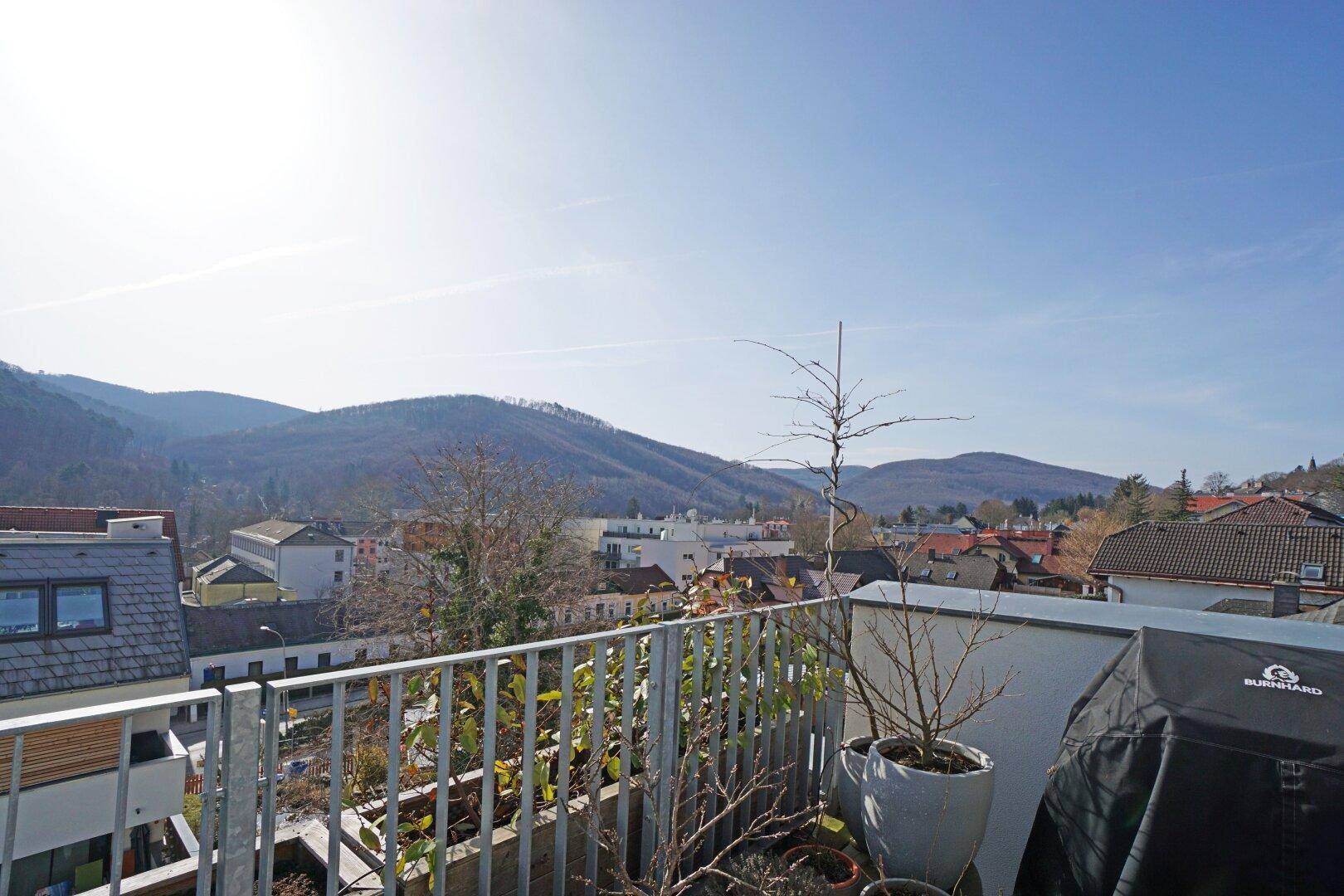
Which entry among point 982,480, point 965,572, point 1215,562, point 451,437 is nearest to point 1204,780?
point 1215,562

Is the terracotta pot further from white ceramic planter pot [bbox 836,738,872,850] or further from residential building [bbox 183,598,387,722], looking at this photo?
residential building [bbox 183,598,387,722]

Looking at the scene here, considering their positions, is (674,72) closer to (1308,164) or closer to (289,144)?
(289,144)

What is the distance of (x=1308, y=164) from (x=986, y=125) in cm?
404

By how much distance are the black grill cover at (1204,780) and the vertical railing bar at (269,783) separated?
5.69ft

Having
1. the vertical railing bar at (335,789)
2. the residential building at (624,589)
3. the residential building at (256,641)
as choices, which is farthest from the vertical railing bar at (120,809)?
the residential building at (256,641)

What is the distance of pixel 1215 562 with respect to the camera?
18.9 metres

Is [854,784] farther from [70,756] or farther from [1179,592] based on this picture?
[1179,592]

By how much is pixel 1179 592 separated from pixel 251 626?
1281 inches

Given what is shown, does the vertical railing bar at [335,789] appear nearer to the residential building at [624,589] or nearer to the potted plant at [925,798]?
the potted plant at [925,798]

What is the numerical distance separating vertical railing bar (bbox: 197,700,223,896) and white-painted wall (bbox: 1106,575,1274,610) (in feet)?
72.2

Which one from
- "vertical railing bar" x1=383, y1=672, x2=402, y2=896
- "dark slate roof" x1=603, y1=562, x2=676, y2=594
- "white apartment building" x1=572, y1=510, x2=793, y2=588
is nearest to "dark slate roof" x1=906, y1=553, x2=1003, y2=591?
"white apartment building" x1=572, y1=510, x2=793, y2=588

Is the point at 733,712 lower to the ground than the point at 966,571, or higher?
higher

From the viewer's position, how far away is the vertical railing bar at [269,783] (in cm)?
105

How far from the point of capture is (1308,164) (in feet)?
21.0
